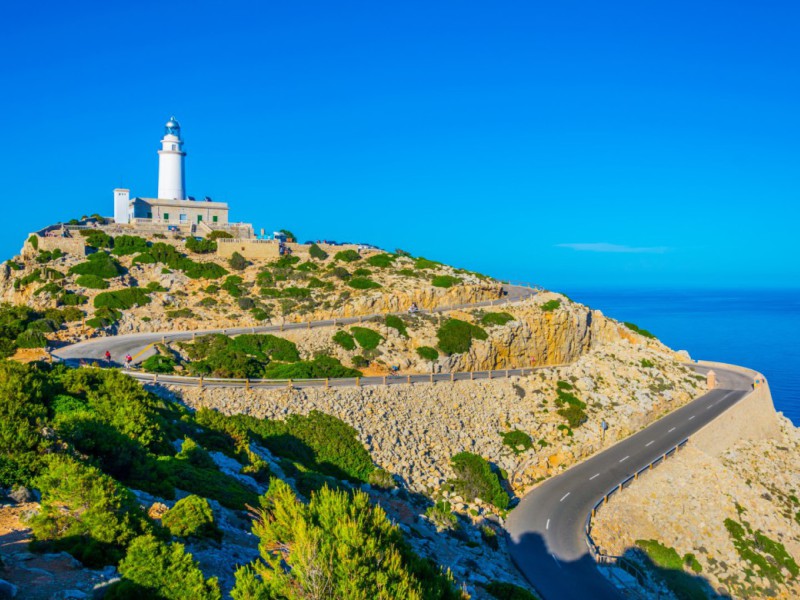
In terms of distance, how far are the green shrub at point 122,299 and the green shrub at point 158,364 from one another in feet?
→ 32.6

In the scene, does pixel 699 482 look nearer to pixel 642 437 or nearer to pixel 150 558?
pixel 642 437

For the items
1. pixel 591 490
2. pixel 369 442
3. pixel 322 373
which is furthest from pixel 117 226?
pixel 591 490

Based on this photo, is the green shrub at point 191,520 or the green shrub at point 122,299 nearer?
the green shrub at point 191,520

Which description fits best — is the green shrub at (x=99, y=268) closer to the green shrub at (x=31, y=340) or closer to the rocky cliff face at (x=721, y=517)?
the green shrub at (x=31, y=340)

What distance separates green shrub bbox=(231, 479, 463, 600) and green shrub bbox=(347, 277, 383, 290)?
3524 centimetres

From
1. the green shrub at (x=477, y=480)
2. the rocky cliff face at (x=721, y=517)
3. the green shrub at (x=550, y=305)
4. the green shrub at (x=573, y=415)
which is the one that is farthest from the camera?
the green shrub at (x=550, y=305)

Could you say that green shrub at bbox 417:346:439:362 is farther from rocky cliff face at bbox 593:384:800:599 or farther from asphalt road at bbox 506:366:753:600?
rocky cliff face at bbox 593:384:800:599

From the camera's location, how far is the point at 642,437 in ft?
118

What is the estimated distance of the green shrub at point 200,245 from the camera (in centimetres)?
5225

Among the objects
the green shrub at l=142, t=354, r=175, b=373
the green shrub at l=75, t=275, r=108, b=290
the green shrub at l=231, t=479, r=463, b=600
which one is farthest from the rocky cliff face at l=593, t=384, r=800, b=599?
the green shrub at l=75, t=275, r=108, b=290

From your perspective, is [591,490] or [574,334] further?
[574,334]

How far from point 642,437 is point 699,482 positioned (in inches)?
196

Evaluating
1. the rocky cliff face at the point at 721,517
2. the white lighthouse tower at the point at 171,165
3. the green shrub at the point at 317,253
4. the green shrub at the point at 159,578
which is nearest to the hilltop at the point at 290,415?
the green shrub at the point at 159,578

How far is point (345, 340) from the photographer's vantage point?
39.3m
